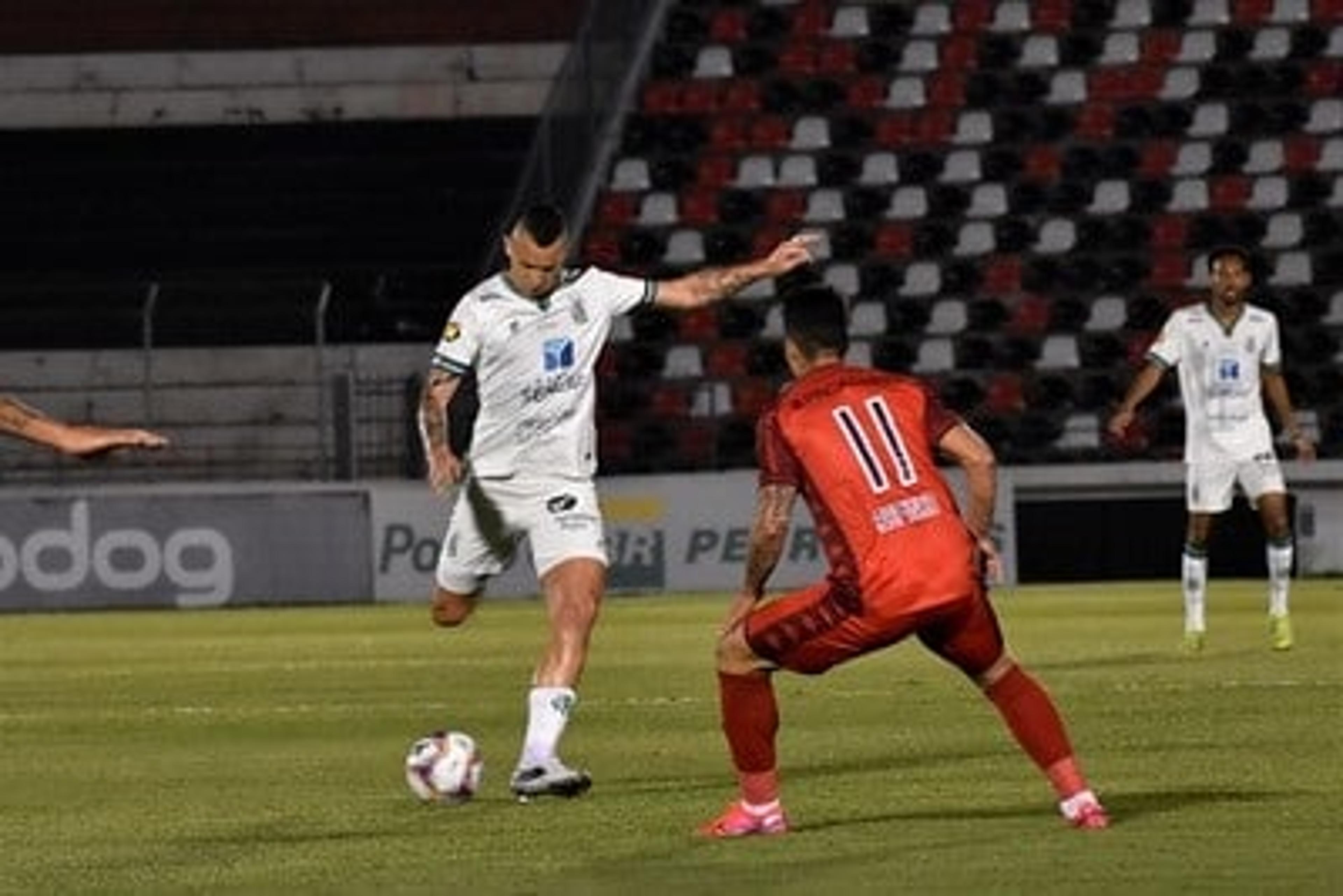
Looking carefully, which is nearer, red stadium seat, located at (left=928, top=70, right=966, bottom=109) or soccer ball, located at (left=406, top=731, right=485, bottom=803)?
soccer ball, located at (left=406, top=731, right=485, bottom=803)

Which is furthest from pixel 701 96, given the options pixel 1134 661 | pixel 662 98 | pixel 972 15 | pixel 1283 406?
pixel 1134 661

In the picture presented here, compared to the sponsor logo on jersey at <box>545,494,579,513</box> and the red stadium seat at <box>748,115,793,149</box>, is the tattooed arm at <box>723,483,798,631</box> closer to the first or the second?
the sponsor logo on jersey at <box>545,494,579,513</box>

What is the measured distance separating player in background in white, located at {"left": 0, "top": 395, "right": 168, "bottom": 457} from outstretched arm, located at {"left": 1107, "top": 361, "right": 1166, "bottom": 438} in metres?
13.0

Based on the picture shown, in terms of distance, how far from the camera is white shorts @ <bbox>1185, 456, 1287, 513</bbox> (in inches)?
1001

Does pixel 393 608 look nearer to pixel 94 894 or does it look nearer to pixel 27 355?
pixel 27 355

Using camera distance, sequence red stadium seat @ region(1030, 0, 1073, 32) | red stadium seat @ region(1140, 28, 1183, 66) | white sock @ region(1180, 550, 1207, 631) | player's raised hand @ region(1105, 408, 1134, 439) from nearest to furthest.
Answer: player's raised hand @ region(1105, 408, 1134, 439)
white sock @ region(1180, 550, 1207, 631)
red stadium seat @ region(1140, 28, 1183, 66)
red stadium seat @ region(1030, 0, 1073, 32)

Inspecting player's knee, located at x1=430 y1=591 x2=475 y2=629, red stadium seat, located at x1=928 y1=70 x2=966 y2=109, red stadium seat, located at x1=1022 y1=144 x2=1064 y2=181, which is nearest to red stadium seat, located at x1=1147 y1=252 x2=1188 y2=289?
red stadium seat, located at x1=1022 y1=144 x2=1064 y2=181

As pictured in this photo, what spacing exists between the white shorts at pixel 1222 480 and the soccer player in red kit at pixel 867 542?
12.4 metres

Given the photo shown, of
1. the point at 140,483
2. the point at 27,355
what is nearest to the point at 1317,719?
the point at 140,483

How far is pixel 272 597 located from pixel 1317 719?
1765 cm

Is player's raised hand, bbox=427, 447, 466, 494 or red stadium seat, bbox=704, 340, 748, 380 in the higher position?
red stadium seat, bbox=704, 340, 748, 380

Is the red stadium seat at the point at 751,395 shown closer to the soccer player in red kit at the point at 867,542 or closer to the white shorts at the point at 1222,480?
the white shorts at the point at 1222,480

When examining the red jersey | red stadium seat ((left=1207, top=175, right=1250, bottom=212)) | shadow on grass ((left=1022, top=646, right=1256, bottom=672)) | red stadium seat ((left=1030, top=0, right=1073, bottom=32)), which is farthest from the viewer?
red stadium seat ((left=1030, top=0, right=1073, bottom=32))

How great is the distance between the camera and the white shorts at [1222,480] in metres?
25.4
